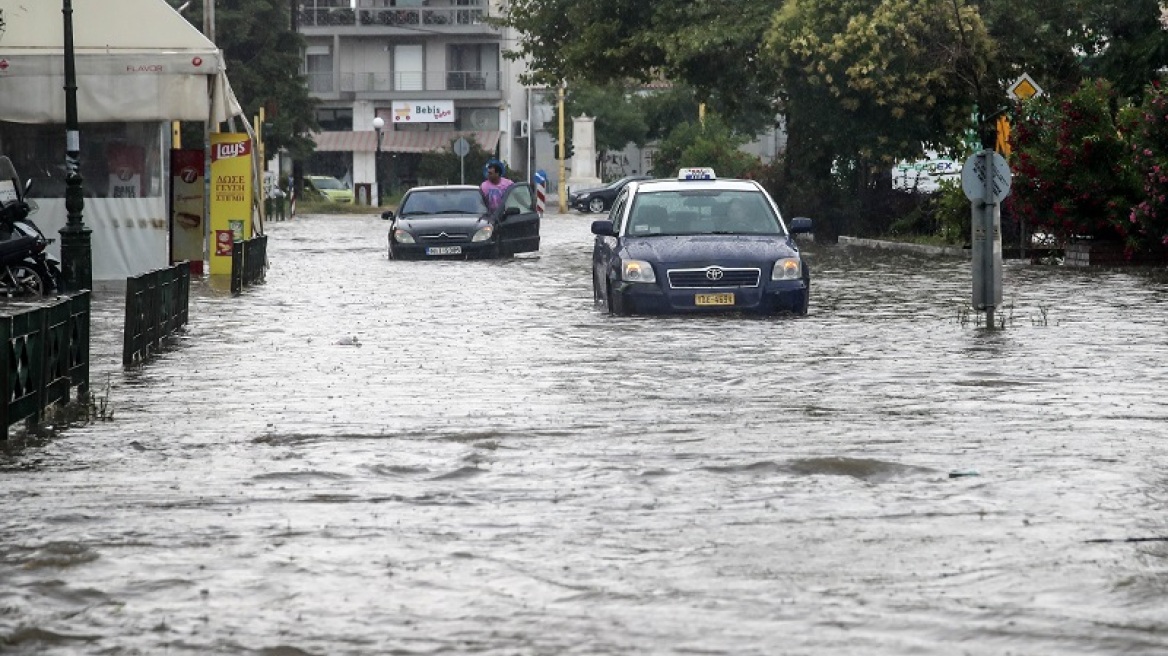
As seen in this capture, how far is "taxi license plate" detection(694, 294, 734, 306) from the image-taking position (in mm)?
21594

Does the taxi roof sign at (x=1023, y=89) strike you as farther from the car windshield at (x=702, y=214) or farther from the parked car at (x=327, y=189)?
the parked car at (x=327, y=189)

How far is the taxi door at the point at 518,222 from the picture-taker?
39.1 meters

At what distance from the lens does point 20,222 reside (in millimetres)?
25500

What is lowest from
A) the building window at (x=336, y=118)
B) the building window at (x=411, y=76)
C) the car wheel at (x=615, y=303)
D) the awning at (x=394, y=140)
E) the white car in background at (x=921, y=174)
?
the car wheel at (x=615, y=303)

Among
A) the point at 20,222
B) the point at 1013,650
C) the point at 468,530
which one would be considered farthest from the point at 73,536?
the point at 20,222

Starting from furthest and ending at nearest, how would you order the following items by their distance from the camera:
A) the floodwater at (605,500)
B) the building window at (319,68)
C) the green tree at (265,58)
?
the building window at (319,68) < the green tree at (265,58) < the floodwater at (605,500)

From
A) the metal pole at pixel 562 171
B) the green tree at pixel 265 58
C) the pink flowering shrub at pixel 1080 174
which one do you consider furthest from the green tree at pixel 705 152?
the pink flowering shrub at pixel 1080 174

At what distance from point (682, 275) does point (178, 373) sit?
6.68m

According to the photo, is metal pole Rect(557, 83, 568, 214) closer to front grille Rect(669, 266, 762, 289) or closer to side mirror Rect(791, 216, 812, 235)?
side mirror Rect(791, 216, 812, 235)

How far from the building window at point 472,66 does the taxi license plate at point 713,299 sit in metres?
76.9

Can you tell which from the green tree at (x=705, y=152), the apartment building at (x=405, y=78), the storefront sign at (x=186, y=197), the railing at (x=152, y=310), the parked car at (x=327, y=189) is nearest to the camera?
the railing at (x=152, y=310)

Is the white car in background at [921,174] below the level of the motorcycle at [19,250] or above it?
above

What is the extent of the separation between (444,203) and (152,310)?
2186cm

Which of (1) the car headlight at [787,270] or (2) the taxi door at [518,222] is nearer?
(1) the car headlight at [787,270]
